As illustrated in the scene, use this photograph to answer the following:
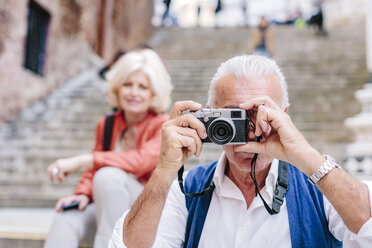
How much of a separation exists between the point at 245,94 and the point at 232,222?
1.51 feet

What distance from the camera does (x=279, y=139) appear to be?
1179mm

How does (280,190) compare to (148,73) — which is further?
(148,73)

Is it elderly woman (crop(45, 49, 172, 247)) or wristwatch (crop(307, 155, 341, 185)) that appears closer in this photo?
wristwatch (crop(307, 155, 341, 185))

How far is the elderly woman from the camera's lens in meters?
1.67

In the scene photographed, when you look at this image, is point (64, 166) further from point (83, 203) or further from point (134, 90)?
point (134, 90)

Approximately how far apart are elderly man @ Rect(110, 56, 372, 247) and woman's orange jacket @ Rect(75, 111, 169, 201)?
49 centimetres

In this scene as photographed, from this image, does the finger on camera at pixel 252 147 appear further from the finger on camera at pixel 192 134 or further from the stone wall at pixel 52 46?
the stone wall at pixel 52 46

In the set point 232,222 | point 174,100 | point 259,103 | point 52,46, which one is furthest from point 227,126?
point 52,46

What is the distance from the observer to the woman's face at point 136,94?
2.06 metres

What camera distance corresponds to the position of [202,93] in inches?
243

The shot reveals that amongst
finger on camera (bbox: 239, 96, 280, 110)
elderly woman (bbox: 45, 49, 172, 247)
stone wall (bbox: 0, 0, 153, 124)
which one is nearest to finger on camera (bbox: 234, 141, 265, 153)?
finger on camera (bbox: 239, 96, 280, 110)

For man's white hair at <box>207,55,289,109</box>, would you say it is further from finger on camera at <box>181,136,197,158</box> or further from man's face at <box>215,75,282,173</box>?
finger on camera at <box>181,136,197,158</box>

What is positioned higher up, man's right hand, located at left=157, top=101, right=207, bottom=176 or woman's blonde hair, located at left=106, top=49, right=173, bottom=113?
woman's blonde hair, located at left=106, top=49, right=173, bottom=113

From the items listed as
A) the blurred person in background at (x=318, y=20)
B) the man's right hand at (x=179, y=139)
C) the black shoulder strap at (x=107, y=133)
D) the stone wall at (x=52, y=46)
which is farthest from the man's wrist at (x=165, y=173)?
the blurred person in background at (x=318, y=20)
